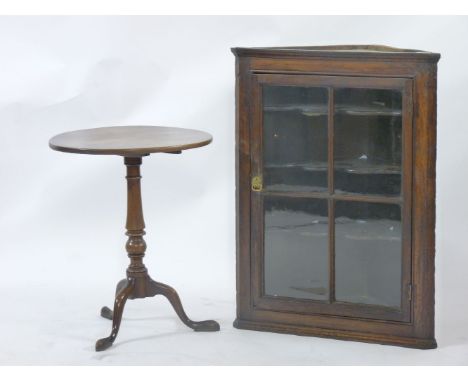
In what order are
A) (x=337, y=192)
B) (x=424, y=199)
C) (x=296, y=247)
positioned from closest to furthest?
1. (x=424, y=199)
2. (x=337, y=192)
3. (x=296, y=247)

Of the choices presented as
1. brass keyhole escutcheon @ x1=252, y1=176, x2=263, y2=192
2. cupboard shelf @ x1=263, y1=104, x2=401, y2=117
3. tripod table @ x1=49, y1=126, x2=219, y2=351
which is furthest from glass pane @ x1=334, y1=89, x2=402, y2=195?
tripod table @ x1=49, y1=126, x2=219, y2=351

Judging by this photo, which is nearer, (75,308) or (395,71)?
(395,71)

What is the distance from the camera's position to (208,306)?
21.0 ft

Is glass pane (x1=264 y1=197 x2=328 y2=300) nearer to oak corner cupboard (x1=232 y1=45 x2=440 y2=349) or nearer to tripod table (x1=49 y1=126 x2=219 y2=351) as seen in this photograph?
oak corner cupboard (x1=232 y1=45 x2=440 y2=349)

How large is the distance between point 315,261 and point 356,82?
766mm

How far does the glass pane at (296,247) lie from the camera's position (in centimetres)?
592

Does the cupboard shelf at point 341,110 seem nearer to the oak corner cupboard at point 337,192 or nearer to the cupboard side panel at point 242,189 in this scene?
the oak corner cupboard at point 337,192

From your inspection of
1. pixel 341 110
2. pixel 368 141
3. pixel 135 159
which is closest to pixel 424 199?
pixel 368 141

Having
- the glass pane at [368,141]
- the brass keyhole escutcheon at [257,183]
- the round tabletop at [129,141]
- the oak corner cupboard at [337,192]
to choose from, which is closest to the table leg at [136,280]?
the round tabletop at [129,141]

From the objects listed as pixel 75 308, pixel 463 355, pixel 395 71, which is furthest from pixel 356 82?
pixel 75 308

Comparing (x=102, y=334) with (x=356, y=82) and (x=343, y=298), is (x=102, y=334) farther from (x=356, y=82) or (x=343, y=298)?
(x=356, y=82)

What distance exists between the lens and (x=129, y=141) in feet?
18.8

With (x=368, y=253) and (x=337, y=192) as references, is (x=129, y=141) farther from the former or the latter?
(x=368, y=253)

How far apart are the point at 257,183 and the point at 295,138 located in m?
0.25
